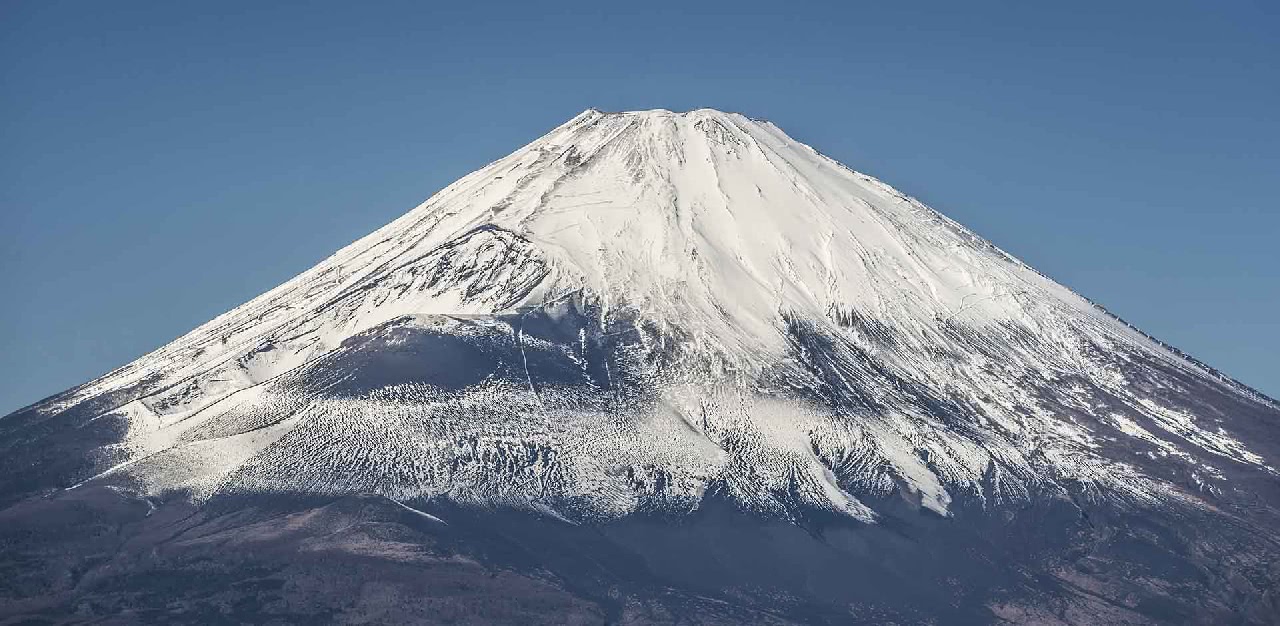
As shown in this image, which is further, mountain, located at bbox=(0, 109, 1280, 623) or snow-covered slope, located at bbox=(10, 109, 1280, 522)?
snow-covered slope, located at bbox=(10, 109, 1280, 522)

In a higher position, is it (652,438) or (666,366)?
(666,366)

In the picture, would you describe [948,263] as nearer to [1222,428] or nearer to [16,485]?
[1222,428]

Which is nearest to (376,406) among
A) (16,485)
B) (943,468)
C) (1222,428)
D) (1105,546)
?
(16,485)

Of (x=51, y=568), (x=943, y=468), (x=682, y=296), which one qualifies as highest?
(x=682, y=296)

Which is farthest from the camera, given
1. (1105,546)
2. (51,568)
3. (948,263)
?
(948,263)

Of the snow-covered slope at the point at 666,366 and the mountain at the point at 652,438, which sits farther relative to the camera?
the snow-covered slope at the point at 666,366
